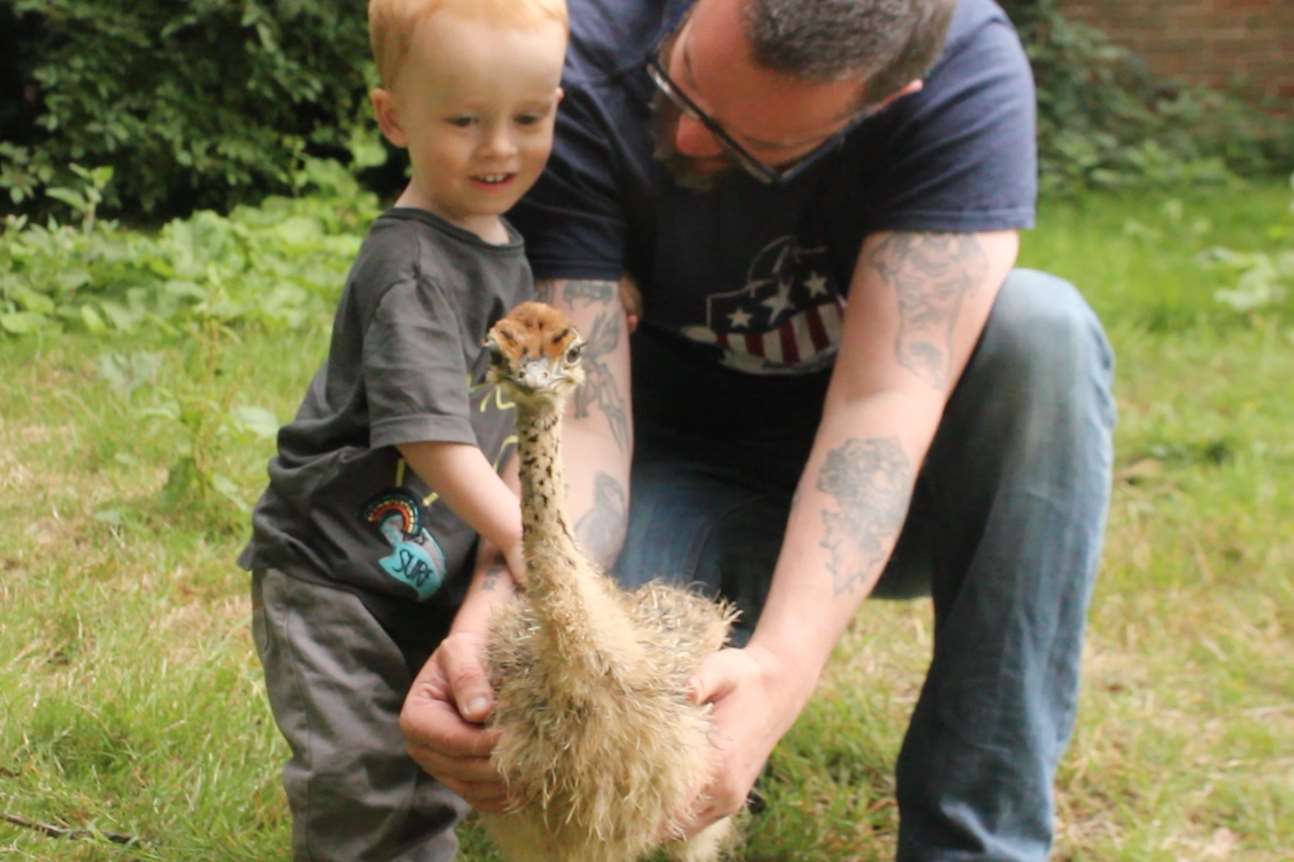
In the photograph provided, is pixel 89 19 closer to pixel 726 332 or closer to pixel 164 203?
pixel 164 203

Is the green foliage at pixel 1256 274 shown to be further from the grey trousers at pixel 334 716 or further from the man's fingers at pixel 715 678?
the grey trousers at pixel 334 716

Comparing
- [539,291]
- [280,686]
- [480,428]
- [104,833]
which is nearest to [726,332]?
[539,291]

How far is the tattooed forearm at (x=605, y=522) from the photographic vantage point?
8.46 ft

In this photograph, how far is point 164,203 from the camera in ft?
18.6

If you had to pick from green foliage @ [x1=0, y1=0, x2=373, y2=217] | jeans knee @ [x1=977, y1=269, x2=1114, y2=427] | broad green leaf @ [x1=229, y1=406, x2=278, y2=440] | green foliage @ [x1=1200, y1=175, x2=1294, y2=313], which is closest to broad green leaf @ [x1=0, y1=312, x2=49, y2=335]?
broad green leaf @ [x1=229, y1=406, x2=278, y2=440]

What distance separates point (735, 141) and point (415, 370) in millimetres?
781

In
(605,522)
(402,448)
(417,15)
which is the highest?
(417,15)

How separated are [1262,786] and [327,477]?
216 centimetres

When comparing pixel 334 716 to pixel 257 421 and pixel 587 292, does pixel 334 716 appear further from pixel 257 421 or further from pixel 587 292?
→ pixel 257 421

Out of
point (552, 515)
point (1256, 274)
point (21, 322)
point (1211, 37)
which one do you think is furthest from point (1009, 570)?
point (1211, 37)

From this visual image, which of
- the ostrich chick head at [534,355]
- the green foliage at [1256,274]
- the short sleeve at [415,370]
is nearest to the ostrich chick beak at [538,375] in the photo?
the ostrich chick head at [534,355]

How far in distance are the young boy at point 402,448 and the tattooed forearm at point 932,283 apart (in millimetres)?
699

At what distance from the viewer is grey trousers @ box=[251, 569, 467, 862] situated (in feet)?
7.48

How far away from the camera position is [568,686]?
202 cm
